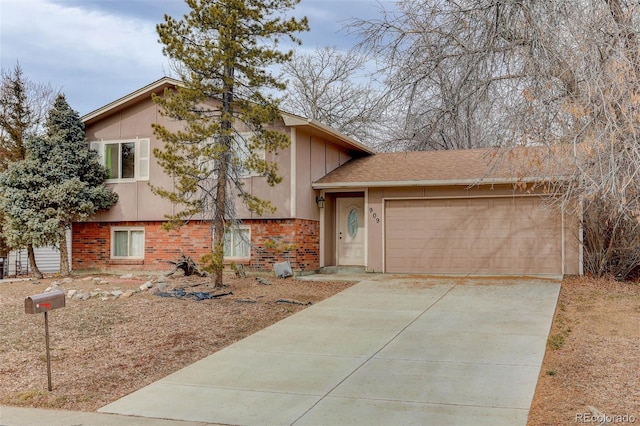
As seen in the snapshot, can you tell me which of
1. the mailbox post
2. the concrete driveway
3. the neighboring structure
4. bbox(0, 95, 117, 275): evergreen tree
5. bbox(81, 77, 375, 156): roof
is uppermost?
bbox(81, 77, 375, 156): roof

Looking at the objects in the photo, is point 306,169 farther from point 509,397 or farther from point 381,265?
point 509,397

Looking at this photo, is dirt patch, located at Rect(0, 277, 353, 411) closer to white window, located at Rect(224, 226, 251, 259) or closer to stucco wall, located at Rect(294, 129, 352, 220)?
white window, located at Rect(224, 226, 251, 259)

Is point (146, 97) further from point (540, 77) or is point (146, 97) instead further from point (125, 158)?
point (540, 77)

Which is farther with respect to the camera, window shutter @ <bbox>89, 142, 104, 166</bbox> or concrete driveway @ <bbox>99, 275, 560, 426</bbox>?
window shutter @ <bbox>89, 142, 104, 166</bbox>

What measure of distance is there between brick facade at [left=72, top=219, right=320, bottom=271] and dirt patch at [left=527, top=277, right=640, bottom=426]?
21.8ft

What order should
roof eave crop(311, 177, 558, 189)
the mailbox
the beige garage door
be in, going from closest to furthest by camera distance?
the mailbox < roof eave crop(311, 177, 558, 189) < the beige garage door

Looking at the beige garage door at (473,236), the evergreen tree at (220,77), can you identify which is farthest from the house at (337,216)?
the evergreen tree at (220,77)

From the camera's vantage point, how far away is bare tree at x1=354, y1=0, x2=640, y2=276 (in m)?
6.53

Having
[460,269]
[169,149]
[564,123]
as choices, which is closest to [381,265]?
[460,269]

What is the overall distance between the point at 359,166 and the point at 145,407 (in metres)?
12.6

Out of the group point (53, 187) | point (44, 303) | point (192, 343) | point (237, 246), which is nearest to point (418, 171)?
point (237, 246)

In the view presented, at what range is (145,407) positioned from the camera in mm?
5973

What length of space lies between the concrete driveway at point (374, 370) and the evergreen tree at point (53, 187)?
8430 millimetres

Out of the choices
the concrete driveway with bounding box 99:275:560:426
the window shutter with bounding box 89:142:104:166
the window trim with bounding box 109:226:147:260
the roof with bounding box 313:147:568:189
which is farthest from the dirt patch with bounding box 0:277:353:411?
the window shutter with bounding box 89:142:104:166
